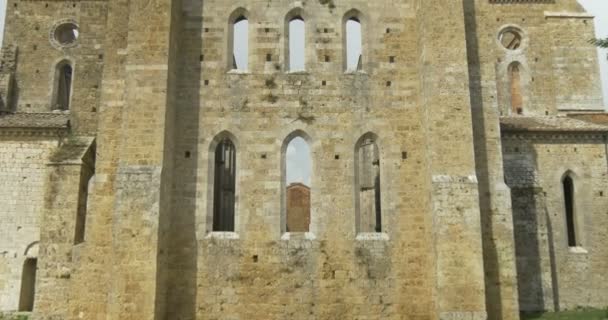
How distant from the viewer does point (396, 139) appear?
14.0 m

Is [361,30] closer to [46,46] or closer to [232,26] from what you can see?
[232,26]

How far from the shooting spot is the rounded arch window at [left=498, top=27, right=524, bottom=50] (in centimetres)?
2600

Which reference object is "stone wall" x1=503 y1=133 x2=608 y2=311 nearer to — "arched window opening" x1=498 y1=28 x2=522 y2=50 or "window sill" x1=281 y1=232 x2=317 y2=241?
"arched window opening" x1=498 y1=28 x2=522 y2=50

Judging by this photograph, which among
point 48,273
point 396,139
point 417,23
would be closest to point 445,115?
point 396,139

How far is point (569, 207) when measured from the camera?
20844 millimetres

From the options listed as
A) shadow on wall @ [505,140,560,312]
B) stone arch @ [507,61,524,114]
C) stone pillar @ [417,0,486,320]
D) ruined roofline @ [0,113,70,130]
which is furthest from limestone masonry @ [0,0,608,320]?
stone arch @ [507,61,524,114]

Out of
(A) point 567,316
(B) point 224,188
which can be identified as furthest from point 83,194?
(A) point 567,316

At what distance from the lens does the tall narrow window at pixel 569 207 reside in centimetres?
2058

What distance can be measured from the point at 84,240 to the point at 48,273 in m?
1.15

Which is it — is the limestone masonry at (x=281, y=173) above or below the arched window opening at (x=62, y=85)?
below

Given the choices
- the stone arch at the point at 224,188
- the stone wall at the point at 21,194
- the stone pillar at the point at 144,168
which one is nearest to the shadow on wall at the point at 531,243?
the stone arch at the point at 224,188

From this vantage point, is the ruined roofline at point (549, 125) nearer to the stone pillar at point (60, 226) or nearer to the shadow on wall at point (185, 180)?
the shadow on wall at point (185, 180)

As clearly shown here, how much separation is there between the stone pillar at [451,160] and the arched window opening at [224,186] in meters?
7.85

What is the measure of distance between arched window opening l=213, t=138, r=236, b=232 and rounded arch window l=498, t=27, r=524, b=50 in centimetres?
1397
